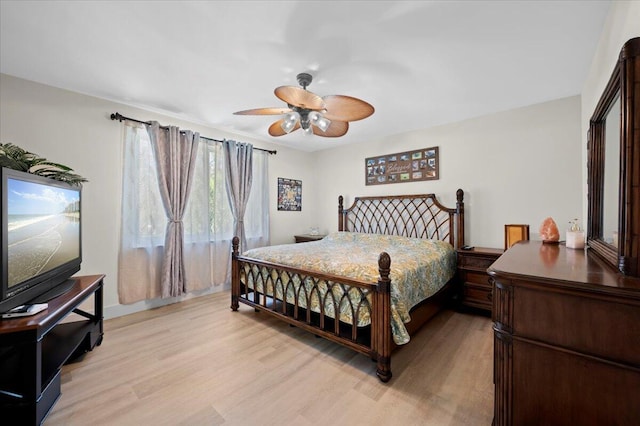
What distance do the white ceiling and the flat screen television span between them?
3.62 ft

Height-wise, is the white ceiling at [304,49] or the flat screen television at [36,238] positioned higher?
the white ceiling at [304,49]

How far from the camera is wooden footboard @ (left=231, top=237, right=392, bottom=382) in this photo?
6.29 feet

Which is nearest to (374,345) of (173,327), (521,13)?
(173,327)

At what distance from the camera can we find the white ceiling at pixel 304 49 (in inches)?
65.5

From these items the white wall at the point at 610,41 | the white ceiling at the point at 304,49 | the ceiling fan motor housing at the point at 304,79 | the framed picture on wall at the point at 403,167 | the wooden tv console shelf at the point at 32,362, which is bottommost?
the wooden tv console shelf at the point at 32,362

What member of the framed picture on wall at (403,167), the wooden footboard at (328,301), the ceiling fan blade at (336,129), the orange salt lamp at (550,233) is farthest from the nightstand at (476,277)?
the ceiling fan blade at (336,129)

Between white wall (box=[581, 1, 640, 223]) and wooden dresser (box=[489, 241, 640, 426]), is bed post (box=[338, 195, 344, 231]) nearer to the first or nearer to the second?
white wall (box=[581, 1, 640, 223])

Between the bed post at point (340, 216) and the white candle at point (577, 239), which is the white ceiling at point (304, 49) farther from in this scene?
the bed post at point (340, 216)

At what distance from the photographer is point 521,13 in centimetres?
169

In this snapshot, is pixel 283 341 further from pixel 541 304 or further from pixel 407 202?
pixel 407 202

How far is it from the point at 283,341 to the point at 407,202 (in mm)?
2741

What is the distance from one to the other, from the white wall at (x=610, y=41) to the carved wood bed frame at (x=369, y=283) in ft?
5.31

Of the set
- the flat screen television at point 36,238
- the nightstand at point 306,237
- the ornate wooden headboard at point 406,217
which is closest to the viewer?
the flat screen television at point 36,238

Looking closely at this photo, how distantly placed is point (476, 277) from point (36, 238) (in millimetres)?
4060
